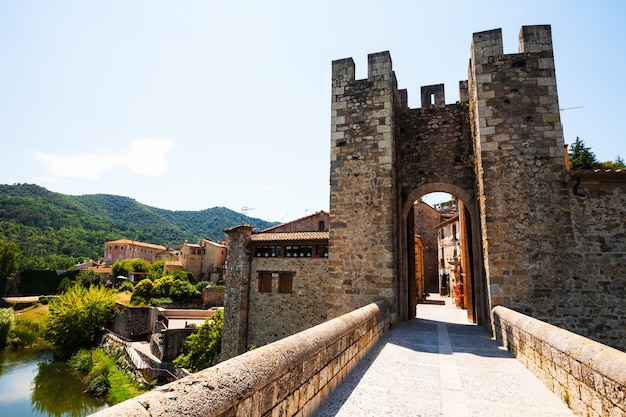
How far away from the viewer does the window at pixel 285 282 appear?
15008mm

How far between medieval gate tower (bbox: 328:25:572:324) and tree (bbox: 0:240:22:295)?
56.3 meters

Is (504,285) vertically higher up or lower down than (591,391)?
higher up

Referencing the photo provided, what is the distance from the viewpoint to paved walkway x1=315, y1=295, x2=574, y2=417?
3.96 metres

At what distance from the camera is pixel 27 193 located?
386ft

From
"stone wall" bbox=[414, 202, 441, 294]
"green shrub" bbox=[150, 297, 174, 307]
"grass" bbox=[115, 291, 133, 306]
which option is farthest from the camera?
"grass" bbox=[115, 291, 133, 306]

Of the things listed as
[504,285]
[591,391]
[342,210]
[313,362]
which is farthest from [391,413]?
[342,210]

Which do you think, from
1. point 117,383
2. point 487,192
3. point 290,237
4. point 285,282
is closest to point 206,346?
→ point 285,282

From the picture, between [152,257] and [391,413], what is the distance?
8162cm

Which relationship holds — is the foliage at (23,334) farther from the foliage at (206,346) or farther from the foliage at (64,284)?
the foliage at (206,346)

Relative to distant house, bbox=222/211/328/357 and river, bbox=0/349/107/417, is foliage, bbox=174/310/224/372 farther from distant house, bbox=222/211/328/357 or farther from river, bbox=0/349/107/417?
river, bbox=0/349/107/417

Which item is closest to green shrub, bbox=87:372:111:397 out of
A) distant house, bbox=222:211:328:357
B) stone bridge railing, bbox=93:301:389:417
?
distant house, bbox=222:211:328:357

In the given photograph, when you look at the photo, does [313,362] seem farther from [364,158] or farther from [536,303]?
[364,158]

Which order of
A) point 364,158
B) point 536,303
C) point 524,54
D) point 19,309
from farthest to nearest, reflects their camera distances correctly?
point 19,309
point 364,158
point 524,54
point 536,303

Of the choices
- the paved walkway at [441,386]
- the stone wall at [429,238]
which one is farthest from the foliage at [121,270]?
the paved walkway at [441,386]
